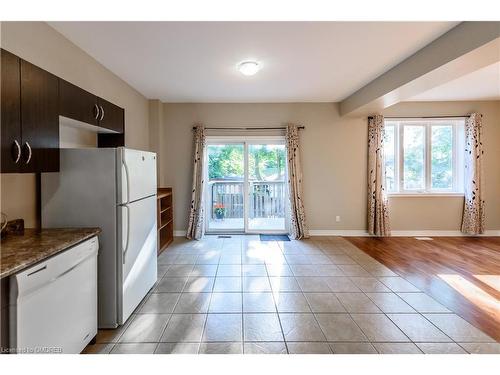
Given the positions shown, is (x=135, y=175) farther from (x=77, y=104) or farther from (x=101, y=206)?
(x=77, y=104)

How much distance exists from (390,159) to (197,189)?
13.2 ft

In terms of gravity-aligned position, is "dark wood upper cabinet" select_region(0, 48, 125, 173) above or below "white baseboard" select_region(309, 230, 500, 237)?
above

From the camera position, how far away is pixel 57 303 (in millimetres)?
1658

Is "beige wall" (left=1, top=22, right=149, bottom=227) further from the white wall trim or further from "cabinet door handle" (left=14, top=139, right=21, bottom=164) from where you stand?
the white wall trim

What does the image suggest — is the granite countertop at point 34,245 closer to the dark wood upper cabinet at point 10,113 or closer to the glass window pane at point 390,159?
the dark wood upper cabinet at point 10,113

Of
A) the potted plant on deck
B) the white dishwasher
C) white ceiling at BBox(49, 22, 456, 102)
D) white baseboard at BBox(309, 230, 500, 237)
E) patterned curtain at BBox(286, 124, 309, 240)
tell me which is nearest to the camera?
the white dishwasher

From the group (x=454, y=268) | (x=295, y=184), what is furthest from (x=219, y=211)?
(x=454, y=268)

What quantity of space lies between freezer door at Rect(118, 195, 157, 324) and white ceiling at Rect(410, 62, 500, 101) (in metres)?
4.72

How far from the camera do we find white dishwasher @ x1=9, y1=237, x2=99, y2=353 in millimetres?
1381

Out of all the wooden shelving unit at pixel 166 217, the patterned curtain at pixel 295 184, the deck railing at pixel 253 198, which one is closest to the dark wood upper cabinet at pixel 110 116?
the wooden shelving unit at pixel 166 217

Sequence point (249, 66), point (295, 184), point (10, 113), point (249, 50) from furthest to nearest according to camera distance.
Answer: point (295, 184), point (249, 66), point (249, 50), point (10, 113)

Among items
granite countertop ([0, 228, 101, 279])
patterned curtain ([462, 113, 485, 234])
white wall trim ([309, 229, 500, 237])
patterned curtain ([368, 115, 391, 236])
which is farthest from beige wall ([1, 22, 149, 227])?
patterned curtain ([462, 113, 485, 234])

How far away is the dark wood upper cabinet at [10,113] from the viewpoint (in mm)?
1588
